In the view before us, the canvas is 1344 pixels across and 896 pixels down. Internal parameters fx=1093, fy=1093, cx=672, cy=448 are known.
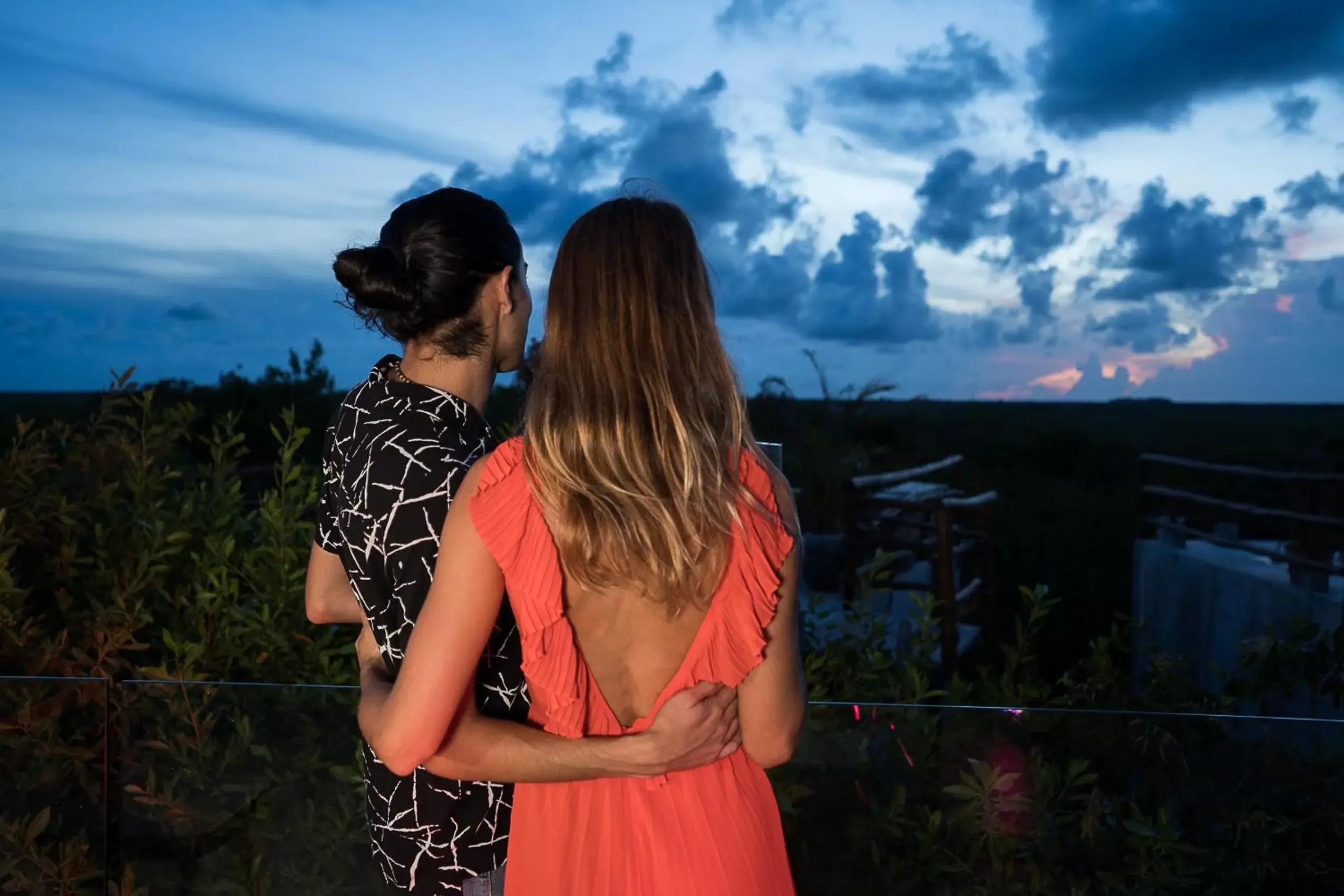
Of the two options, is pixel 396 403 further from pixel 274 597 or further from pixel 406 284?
pixel 274 597

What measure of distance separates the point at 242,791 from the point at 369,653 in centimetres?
90

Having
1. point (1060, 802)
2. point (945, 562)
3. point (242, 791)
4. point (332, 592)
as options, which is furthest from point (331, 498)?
point (945, 562)

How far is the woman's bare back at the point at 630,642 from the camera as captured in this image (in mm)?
1332

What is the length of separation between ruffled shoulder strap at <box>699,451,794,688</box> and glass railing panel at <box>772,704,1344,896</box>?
794 millimetres

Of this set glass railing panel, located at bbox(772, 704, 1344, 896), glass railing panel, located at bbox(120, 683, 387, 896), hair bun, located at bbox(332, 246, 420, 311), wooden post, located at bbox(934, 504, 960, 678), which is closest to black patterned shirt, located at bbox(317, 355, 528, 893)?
hair bun, located at bbox(332, 246, 420, 311)

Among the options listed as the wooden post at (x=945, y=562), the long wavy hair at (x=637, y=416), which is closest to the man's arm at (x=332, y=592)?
the long wavy hair at (x=637, y=416)

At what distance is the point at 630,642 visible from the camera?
4.47ft

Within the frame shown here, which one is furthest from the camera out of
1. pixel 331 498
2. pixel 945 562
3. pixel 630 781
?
pixel 945 562

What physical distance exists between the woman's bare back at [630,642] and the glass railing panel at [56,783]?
1420 mm

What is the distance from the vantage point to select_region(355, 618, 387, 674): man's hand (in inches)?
59.2

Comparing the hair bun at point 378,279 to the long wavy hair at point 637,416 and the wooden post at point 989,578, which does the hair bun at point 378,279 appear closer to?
the long wavy hair at point 637,416

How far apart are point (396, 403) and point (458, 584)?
12.9 inches

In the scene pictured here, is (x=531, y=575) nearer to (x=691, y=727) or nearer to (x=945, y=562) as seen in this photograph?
(x=691, y=727)

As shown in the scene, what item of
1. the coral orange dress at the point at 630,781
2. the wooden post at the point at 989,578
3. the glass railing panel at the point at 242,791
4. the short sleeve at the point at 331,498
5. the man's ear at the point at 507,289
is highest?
the man's ear at the point at 507,289
